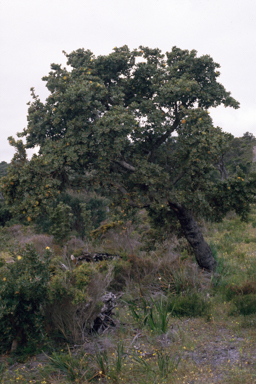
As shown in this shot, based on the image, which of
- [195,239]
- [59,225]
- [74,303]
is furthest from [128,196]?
[59,225]

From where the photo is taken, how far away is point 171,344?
5293mm

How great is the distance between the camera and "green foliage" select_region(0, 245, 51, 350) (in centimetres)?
502

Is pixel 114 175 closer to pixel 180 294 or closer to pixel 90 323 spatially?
pixel 180 294

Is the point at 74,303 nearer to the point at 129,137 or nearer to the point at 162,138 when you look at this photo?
the point at 129,137

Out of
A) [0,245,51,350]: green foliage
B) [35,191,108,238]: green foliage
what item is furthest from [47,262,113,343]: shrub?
[35,191,108,238]: green foliage

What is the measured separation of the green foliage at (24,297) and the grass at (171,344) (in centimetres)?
37

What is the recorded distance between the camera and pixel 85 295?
539 centimetres

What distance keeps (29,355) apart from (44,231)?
18.6 metres

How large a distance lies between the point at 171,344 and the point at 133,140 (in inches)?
232

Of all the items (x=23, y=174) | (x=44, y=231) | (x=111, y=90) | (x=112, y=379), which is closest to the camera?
(x=112, y=379)

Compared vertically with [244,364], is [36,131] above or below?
above

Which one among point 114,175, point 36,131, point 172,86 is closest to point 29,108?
point 36,131

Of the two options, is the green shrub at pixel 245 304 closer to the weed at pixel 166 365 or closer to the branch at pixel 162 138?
the weed at pixel 166 365

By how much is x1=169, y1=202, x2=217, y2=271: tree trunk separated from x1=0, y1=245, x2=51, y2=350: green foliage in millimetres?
4976
